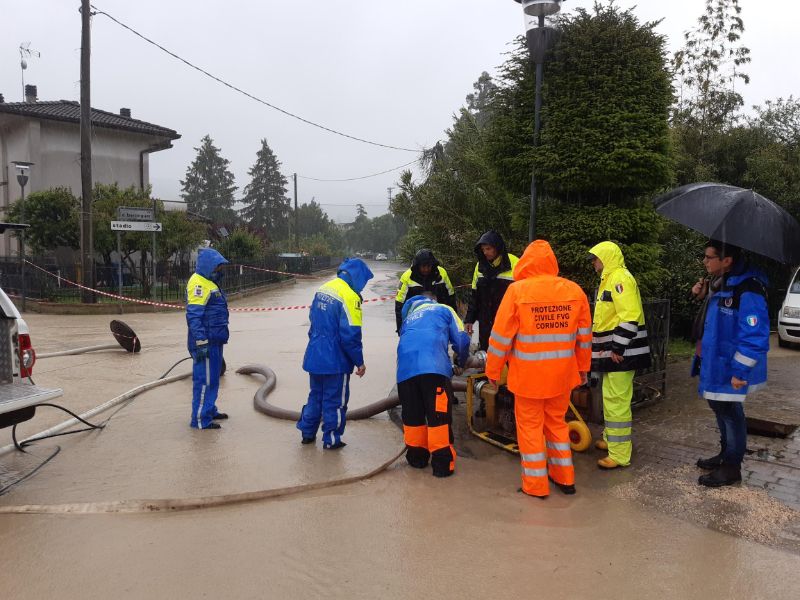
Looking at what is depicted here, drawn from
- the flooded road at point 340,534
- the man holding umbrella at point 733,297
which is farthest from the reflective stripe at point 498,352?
the man holding umbrella at point 733,297

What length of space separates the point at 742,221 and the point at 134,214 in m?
16.0

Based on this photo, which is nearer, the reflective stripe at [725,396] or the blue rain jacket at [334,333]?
the reflective stripe at [725,396]

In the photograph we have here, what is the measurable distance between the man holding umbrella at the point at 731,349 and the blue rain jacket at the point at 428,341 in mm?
1780

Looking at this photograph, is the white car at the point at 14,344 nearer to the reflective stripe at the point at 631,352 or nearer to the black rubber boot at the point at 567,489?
the black rubber boot at the point at 567,489

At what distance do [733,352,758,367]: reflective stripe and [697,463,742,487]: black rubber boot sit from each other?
80 centimetres

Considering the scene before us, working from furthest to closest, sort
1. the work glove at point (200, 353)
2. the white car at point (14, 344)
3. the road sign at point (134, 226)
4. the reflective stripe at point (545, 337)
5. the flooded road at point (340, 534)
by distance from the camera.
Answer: the road sign at point (134, 226), the work glove at point (200, 353), the white car at point (14, 344), the reflective stripe at point (545, 337), the flooded road at point (340, 534)

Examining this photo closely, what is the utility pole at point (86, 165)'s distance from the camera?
15.9m

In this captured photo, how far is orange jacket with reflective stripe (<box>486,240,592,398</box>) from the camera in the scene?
13.3 feet

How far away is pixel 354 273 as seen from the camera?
5039 millimetres

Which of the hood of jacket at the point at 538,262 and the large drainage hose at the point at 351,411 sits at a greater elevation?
the hood of jacket at the point at 538,262

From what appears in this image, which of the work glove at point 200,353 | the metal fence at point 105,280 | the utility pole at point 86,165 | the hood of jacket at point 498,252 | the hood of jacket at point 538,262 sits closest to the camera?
the hood of jacket at point 538,262

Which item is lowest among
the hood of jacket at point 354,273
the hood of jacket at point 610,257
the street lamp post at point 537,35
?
the hood of jacket at point 354,273

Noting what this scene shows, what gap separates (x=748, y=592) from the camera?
9.59 feet

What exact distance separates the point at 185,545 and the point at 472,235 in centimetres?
679
